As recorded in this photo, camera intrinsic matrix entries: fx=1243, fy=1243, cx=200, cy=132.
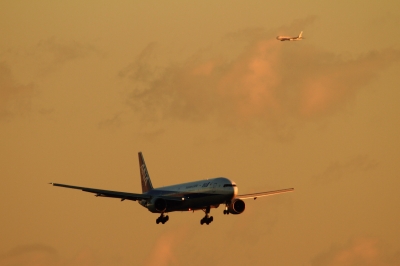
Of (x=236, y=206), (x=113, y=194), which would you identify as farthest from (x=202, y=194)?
(x=113, y=194)

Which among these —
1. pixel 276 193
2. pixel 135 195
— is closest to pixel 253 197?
pixel 276 193

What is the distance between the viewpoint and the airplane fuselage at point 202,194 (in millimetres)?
161375

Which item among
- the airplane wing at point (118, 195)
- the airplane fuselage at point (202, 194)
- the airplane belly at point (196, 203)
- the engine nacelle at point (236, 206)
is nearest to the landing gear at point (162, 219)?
the airplane fuselage at point (202, 194)

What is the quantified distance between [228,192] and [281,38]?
3177 centimetres

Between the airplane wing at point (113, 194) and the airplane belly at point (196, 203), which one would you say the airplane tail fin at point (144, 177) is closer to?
the airplane wing at point (113, 194)

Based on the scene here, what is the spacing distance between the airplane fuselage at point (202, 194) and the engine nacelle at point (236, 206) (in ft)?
7.28

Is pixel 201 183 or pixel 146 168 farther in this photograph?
pixel 146 168

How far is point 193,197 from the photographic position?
6452 inches

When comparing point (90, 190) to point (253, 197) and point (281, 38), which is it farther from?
point (281, 38)

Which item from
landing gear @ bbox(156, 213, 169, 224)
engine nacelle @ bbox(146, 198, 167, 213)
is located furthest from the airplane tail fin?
engine nacelle @ bbox(146, 198, 167, 213)

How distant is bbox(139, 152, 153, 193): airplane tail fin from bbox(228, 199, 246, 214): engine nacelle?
23.6 metres

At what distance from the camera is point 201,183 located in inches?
6452

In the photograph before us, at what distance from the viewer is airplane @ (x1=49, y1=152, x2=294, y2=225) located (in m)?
162

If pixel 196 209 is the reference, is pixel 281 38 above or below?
above
